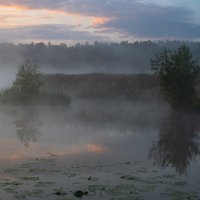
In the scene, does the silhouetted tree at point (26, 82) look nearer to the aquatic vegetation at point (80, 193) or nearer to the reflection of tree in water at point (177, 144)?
the reflection of tree in water at point (177, 144)

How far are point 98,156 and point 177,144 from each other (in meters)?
9.59

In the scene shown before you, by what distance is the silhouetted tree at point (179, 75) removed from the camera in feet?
201

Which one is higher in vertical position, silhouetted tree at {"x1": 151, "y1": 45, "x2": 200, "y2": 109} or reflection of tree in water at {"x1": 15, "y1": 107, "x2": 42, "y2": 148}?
silhouetted tree at {"x1": 151, "y1": 45, "x2": 200, "y2": 109}

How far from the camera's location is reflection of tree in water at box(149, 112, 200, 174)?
31.0 m

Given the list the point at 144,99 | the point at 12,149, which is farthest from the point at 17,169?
the point at 144,99

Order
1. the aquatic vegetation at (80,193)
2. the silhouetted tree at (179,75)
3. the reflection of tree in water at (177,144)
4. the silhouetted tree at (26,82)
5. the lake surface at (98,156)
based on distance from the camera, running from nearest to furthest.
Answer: the aquatic vegetation at (80,193) → the lake surface at (98,156) → the reflection of tree in water at (177,144) → the silhouetted tree at (179,75) → the silhouetted tree at (26,82)

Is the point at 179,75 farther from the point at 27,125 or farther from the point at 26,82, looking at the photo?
the point at 26,82

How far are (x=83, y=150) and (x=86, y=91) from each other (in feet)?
214

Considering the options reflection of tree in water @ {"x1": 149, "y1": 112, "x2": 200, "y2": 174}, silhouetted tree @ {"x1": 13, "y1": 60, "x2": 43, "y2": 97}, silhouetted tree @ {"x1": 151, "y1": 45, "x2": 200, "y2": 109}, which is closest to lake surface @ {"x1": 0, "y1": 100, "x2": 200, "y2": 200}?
reflection of tree in water @ {"x1": 149, "y1": 112, "x2": 200, "y2": 174}

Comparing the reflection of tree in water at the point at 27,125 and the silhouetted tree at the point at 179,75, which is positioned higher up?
the silhouetted tree at the point at 179,75

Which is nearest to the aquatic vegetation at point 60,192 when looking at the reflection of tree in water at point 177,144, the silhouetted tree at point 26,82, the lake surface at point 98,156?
the lake surface at point 98,156

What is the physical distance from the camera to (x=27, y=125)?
50406 millimetres

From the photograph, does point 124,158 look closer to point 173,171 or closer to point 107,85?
point 173,171

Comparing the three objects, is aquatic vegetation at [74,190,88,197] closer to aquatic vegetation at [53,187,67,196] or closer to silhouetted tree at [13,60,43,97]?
aquatic vegetation at [53,187,67,196]
